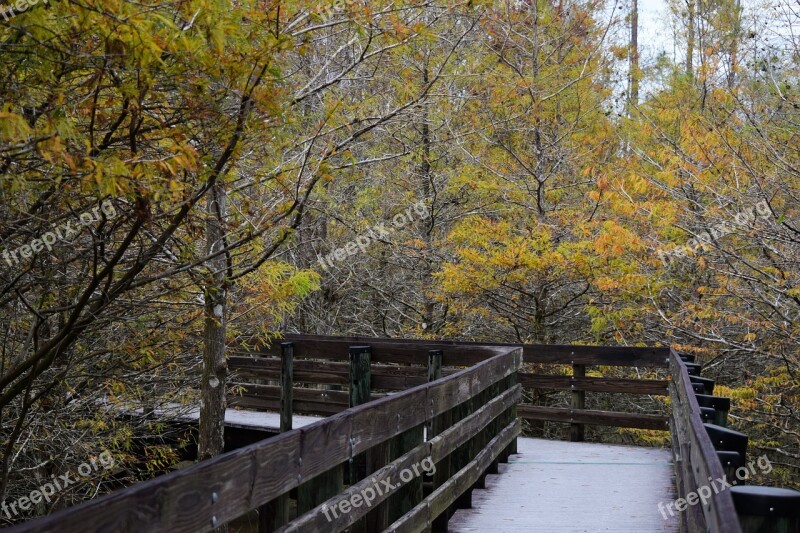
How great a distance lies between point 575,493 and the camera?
756cm

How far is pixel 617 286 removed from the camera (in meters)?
13.9

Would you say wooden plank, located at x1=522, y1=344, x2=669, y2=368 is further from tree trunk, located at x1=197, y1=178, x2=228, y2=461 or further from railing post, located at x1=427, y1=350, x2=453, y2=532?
railing post, located at x1=427, y1=350, x2=453, y2=532

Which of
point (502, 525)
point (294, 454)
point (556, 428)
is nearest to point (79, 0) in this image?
point (294, 454)

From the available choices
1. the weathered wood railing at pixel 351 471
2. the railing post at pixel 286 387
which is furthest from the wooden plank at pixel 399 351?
the railing post at pixel 286 387

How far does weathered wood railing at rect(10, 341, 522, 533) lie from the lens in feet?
7.70

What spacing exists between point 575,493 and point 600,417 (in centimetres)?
359

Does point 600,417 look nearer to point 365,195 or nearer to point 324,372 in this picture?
point 324,372

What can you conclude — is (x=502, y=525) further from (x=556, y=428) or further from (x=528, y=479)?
(x=556, y=428)

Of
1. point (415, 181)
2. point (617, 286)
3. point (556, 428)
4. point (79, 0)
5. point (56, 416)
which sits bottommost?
point (556, 428)

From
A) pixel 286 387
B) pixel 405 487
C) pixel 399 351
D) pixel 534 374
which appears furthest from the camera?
pixel 534 374

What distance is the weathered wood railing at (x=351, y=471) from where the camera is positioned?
235cm

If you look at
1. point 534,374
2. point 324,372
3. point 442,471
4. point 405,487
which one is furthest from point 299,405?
point 405,487

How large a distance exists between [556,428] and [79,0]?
1726cm

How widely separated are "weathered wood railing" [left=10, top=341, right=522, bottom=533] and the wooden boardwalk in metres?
0.28
